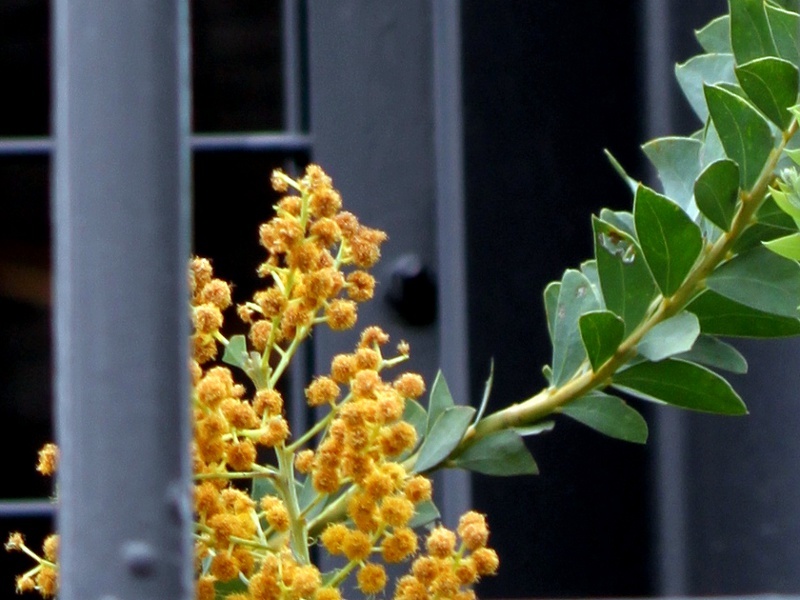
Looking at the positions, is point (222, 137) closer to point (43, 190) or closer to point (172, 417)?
point (43, 190)

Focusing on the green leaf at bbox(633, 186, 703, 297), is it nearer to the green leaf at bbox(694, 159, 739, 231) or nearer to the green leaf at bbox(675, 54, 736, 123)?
the green leaf at bbox(694, 159, 739, 231)

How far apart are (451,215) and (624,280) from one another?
42.8 inches

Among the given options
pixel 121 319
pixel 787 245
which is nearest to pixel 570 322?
pixel 787 245

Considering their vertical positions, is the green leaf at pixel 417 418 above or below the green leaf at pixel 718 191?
below

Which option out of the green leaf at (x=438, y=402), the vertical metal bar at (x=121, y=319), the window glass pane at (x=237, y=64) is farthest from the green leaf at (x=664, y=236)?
the window glass pane at (x=237, y=64)

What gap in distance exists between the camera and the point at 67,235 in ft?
1.22

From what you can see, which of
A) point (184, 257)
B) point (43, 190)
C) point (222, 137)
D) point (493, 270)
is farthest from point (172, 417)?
point (43, 190)

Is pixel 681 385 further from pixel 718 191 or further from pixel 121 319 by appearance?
pixel 121 319

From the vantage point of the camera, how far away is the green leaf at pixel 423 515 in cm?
61

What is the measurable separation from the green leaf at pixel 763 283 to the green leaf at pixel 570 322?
0.07 meters

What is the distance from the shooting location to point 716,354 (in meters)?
0.63

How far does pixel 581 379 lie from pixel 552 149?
1160 mm

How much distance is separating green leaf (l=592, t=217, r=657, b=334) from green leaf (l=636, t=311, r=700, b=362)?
14 millimetres

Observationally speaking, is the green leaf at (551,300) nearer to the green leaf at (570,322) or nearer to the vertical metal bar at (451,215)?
the green leaf at (570,322)
